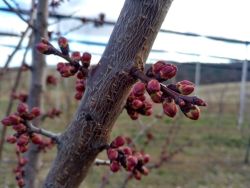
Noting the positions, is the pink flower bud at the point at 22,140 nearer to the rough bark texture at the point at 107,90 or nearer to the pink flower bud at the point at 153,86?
the rough bark texture at the point at 107,90

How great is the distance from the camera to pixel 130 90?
58 cm

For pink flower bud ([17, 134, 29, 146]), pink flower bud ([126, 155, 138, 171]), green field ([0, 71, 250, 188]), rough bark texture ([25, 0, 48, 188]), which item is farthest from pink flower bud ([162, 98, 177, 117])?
green field ([0, 71, 250, 188])

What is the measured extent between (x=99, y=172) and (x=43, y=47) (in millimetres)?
5015

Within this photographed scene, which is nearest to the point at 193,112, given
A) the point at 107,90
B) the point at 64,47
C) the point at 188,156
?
the point at 107,90

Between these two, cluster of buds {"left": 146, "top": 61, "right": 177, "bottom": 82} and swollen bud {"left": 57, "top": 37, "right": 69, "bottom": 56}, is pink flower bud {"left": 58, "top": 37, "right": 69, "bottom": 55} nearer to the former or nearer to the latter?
swollen bud {"left": 57, "top": 37, "right": 69, "bottom": 56}

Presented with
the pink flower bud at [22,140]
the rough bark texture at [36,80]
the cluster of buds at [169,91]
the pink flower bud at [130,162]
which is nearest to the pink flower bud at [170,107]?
the cluster of buds at [169,91]

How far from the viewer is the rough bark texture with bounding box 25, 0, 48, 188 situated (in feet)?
4.29

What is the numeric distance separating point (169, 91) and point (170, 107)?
0.02 meters

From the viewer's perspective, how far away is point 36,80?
1.37 metres

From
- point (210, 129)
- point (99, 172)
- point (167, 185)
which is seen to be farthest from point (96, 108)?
point (210, 129)

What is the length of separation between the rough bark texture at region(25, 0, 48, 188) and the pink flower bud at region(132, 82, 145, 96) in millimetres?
778

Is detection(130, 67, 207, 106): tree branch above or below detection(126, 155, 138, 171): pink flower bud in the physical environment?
above

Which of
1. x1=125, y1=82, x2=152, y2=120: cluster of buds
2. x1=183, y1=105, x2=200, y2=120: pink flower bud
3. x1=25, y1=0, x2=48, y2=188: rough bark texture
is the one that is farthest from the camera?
x1=25, y1=0, x2=48, y2=188: rough bark texture

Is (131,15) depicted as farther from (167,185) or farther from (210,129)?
(210,129)
